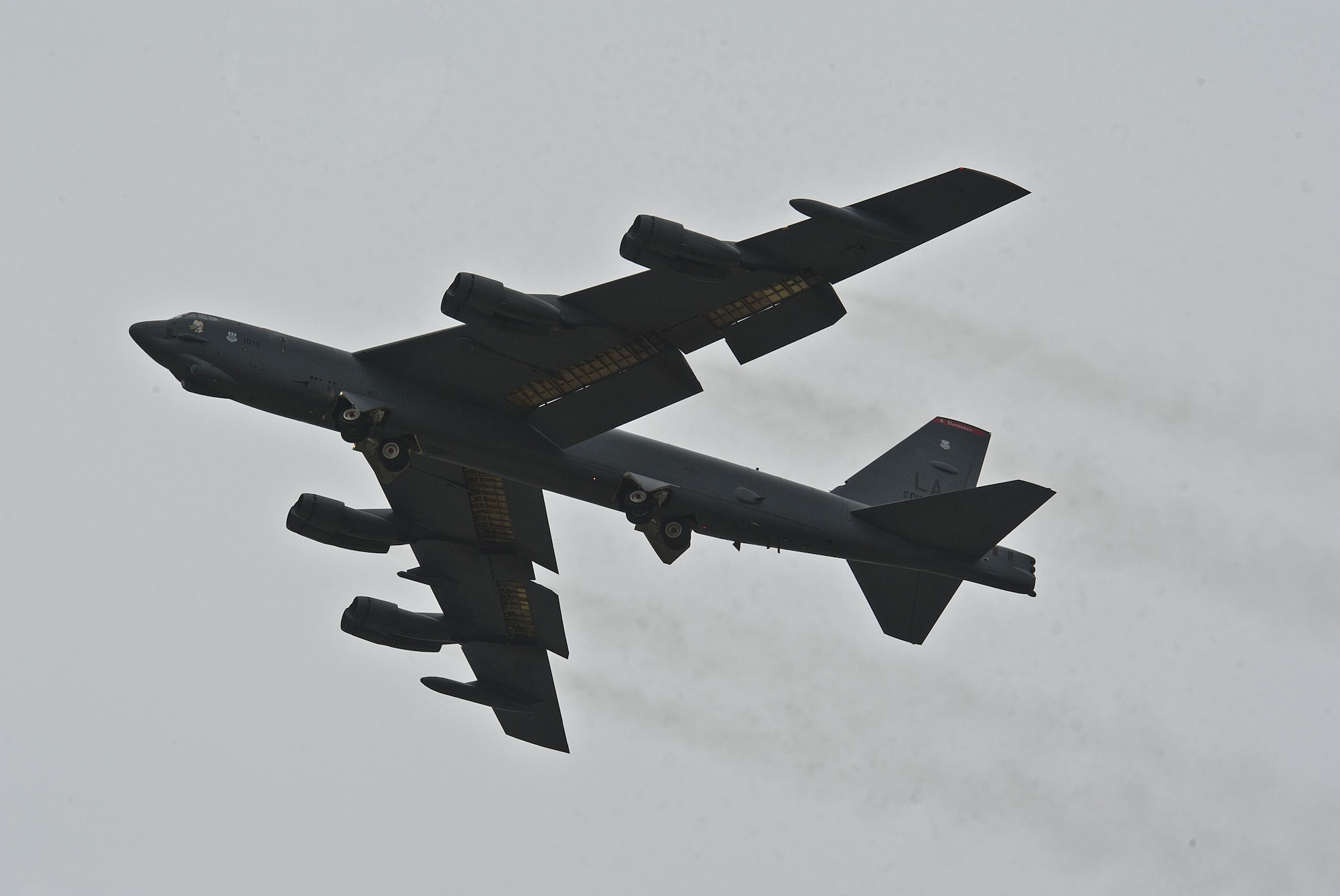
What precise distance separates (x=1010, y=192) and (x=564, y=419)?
430 inches

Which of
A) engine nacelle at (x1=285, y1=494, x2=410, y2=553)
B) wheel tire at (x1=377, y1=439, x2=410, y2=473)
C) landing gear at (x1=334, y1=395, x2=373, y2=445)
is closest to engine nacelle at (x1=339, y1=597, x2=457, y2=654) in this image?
engine nacelle at (x1=285, y1=494, x2=410, y2=553)

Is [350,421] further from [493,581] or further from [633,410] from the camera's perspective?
[493,581]

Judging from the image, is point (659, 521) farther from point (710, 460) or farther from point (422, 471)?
point (422, 471)

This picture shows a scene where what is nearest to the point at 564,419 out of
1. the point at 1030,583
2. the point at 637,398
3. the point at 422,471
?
the point at 637,398

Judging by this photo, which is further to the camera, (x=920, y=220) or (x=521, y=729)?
(x=521, y=729)

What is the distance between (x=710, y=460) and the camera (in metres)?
35.3

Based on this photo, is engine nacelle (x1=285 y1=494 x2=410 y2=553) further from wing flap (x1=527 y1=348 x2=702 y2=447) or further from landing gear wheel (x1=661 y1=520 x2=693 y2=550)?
landing gear wheel (x1=661 y1=520 x2=693 y2=550)

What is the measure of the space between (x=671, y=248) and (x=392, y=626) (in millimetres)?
15731

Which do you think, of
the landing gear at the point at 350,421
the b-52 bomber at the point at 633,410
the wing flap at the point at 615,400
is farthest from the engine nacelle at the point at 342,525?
the wing flap at the point at 615,400

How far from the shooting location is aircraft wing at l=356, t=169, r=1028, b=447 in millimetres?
30000

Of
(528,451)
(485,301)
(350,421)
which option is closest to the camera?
(485,301)

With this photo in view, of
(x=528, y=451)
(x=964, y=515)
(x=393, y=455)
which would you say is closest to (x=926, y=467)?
(x=964, y=515)

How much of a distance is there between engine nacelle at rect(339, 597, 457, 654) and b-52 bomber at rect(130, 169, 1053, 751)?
8 centimetres

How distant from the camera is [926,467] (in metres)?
39.5
